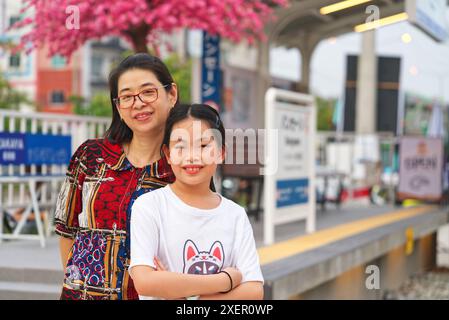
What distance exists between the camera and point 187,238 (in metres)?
1.80

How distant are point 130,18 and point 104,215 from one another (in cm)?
606

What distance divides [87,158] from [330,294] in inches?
219

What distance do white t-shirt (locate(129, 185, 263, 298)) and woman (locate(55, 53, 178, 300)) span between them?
258 millimetres

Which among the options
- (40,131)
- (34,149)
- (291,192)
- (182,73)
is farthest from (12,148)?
(182,73)

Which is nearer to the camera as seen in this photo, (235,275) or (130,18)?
(235,275)

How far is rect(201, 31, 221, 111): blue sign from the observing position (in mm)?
10555

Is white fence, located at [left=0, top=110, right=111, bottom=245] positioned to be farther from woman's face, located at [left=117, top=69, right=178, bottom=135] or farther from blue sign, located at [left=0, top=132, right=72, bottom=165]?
woman's face, located at [left=117, top=69, right=178, bottom=135]

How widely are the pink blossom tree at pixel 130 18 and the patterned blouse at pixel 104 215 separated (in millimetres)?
5759

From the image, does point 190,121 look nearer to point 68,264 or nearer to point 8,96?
point 68,264

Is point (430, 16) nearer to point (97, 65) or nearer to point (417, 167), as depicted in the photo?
point (417, 167)

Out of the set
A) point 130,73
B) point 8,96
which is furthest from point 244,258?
point 8,96

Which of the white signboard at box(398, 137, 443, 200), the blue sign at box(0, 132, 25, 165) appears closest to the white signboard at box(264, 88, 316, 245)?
the blue sign at box(0, 132, 25, 165)

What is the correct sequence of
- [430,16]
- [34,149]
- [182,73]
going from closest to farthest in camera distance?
[34,149]
[430,16]
[182,73]
